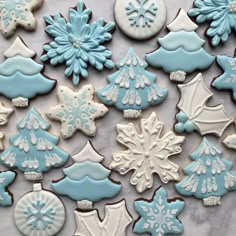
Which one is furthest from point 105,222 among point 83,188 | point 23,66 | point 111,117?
point 23,66

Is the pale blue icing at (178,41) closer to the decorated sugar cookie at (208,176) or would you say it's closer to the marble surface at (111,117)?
the marble surface at (111,117)

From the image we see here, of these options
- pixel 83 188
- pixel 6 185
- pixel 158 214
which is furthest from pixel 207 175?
pixel 6 185

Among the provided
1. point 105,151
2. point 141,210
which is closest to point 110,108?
point 105,151

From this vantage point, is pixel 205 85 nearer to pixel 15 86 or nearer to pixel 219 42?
pixel 219 42

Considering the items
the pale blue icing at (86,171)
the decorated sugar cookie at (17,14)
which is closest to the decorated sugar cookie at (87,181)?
the pale blue icing at (86,171)

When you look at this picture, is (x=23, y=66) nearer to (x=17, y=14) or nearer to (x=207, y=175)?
(x=17, y=14)

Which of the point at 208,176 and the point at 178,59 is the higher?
the point at 178,59

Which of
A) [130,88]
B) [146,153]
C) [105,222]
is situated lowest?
[105,222]

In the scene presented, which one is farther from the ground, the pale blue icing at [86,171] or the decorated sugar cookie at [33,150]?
the decorated sugar cookie at [33,150]
